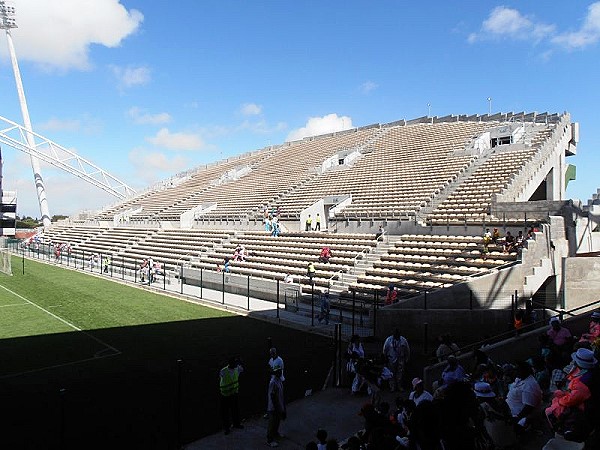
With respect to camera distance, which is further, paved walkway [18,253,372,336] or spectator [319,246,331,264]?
spectator [319,246,331,264]

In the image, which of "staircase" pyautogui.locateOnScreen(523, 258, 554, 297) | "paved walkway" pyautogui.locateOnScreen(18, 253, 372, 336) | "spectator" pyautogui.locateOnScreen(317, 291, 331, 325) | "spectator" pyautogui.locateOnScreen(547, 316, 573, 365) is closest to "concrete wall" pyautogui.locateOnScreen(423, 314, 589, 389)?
"spectator" pyautogui.locateOnScreen(547, 316, 573, 365)

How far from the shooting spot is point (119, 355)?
39.2 ft

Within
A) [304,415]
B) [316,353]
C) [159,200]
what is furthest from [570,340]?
[159,200]

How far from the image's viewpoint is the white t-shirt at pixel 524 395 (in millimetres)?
6578

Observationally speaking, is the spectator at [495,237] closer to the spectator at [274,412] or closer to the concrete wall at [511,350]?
the concrete wall at [511,350]

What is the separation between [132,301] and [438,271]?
1227 centimetres

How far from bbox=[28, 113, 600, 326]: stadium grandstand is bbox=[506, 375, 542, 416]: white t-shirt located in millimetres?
7318

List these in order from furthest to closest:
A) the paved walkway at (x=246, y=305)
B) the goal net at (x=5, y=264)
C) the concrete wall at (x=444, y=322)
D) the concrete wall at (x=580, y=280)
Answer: the goal net at (x=5, y=264) → the concrete wall at (x=580, y=280) → the paved walkway at (x=246, y=305) → the concrete wall at (x=444, y=322)

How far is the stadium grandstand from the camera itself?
16641 millimetres

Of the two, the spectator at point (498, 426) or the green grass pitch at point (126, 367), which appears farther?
the green grass pitch at point (126, 367)

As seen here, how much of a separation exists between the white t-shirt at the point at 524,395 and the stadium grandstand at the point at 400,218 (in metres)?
7.32

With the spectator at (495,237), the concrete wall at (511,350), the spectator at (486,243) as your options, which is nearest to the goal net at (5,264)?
the spectator at (486,243)

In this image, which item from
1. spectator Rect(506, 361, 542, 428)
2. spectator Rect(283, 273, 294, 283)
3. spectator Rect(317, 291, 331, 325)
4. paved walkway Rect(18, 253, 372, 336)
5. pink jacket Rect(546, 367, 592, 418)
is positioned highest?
pink jacket Rect(546, 367, 592, 418)

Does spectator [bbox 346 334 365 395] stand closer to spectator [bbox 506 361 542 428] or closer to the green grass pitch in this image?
the green grass pitch
